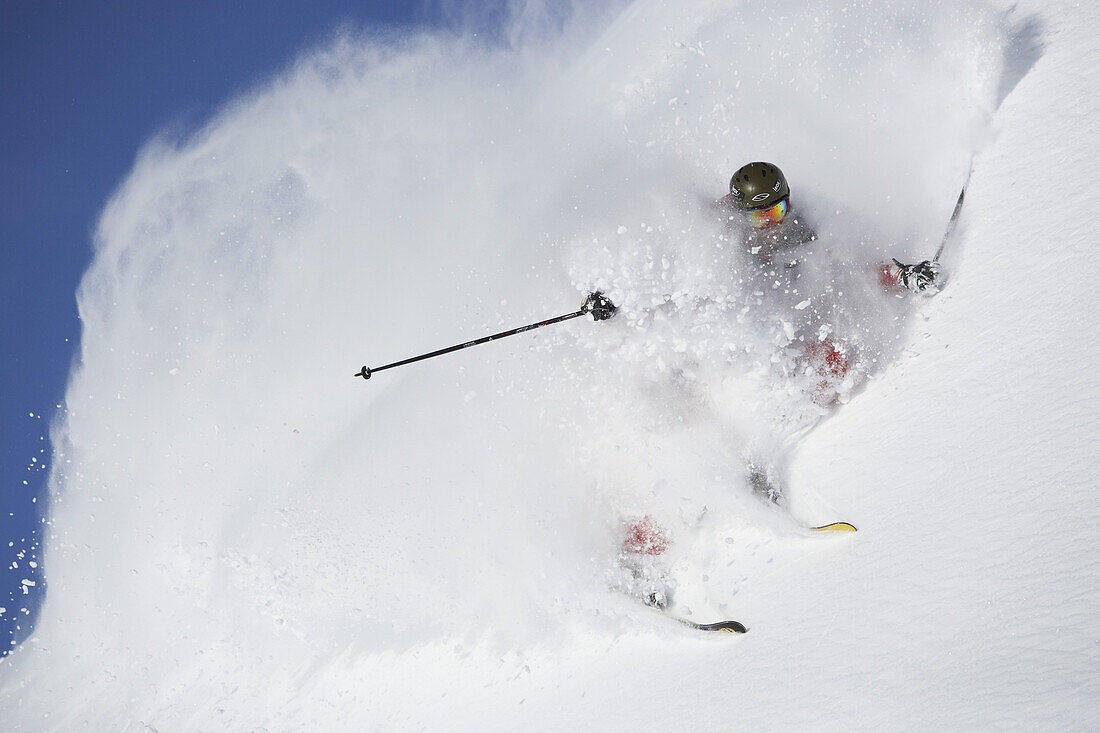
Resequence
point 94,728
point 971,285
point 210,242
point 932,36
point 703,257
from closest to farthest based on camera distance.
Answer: point 971,285, point 703,257, point 932,36, point 94,728, point 210,242

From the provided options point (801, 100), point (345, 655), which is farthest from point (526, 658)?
point (801, 100)

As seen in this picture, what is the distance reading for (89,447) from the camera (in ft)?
28.2

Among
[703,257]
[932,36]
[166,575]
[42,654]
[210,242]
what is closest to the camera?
[703,257]

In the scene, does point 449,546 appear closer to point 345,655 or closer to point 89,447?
point 345,655

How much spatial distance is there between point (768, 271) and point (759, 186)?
2.20ft

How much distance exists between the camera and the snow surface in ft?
9.95

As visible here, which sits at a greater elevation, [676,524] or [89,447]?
[89,447]

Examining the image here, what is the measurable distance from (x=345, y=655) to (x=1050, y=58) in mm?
7938

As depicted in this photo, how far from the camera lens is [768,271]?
4641 millimetres

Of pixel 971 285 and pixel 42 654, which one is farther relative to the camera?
pixel 42 654

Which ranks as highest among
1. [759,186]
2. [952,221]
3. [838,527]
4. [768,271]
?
[759,186]

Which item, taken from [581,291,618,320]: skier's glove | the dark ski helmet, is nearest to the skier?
the dark ski helmet

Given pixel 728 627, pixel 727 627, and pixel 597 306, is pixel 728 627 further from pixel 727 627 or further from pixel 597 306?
pixel 597 306

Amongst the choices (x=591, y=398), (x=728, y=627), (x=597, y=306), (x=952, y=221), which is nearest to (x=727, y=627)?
(x=728, y=627)
